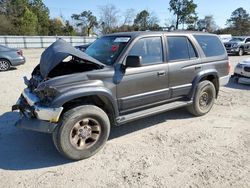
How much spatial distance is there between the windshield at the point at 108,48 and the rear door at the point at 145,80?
0.71 feet


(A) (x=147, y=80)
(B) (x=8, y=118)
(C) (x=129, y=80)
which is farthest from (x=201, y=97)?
(B) (x=8, y=118)

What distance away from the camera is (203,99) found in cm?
581

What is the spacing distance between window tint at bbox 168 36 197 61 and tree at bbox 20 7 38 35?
142ft

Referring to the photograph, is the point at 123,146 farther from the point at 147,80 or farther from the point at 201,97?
the point at 201,97

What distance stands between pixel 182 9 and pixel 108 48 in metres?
54.7

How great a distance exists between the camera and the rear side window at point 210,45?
5637mm

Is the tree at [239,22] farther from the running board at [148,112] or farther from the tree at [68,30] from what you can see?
the running board at [148,112]

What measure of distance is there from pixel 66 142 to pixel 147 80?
1751 mm

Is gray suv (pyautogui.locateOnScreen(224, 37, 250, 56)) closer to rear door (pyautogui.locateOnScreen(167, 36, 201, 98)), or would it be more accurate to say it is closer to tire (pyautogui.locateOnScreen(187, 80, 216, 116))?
tire (pyautogui.locateOnScreen(187, 80, 216, 116))

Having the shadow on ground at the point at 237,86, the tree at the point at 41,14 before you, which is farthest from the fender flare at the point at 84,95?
the tree at the point at 41,14

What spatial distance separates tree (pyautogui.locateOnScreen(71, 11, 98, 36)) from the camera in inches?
2335

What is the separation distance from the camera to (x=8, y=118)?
18.2ft

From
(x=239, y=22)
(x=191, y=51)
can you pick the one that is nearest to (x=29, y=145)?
(x=191, y=51)

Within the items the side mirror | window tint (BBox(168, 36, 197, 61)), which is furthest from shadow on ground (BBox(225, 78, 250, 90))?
the side mirror
